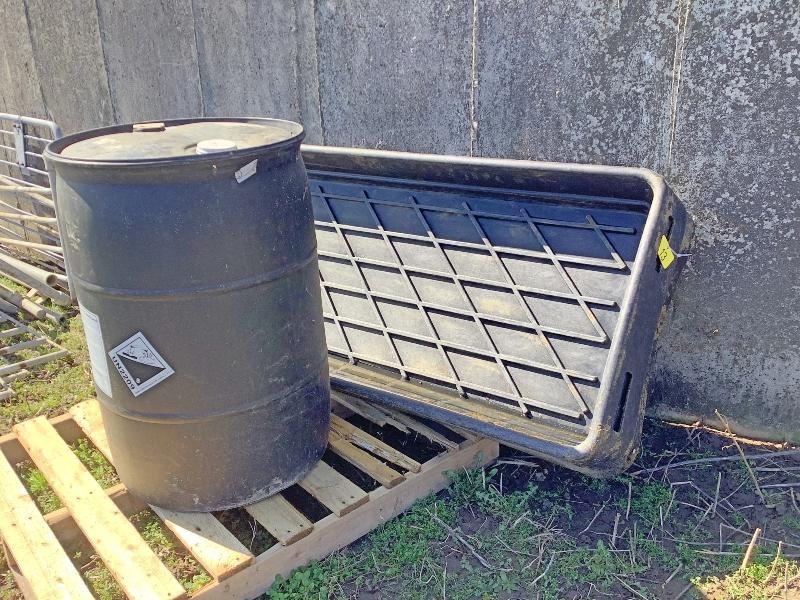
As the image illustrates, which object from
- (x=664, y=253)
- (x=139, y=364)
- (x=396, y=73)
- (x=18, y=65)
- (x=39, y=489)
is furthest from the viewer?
(x=18, y=65)

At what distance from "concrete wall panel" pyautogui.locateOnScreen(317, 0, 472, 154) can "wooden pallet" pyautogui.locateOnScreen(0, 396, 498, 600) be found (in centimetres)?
146

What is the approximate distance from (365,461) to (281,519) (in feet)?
1.37

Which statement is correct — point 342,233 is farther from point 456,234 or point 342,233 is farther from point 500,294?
point 500,294

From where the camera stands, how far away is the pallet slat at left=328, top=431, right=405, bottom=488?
2497 mm

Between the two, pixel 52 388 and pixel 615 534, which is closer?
pixel 615 534

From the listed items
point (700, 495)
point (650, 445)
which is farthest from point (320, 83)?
point (700, 495)

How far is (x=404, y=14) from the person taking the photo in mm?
3307

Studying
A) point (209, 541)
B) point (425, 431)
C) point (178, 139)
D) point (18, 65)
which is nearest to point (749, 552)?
point (425, 431)

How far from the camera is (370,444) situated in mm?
2705

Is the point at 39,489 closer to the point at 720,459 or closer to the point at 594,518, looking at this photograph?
the point at 594,518

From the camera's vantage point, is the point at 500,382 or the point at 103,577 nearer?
the point at 103,577

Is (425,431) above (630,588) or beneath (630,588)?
above

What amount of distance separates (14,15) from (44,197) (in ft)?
5.55

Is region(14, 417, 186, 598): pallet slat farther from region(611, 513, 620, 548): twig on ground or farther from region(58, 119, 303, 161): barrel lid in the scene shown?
region(611, 513, 620, 548): twig on ground
